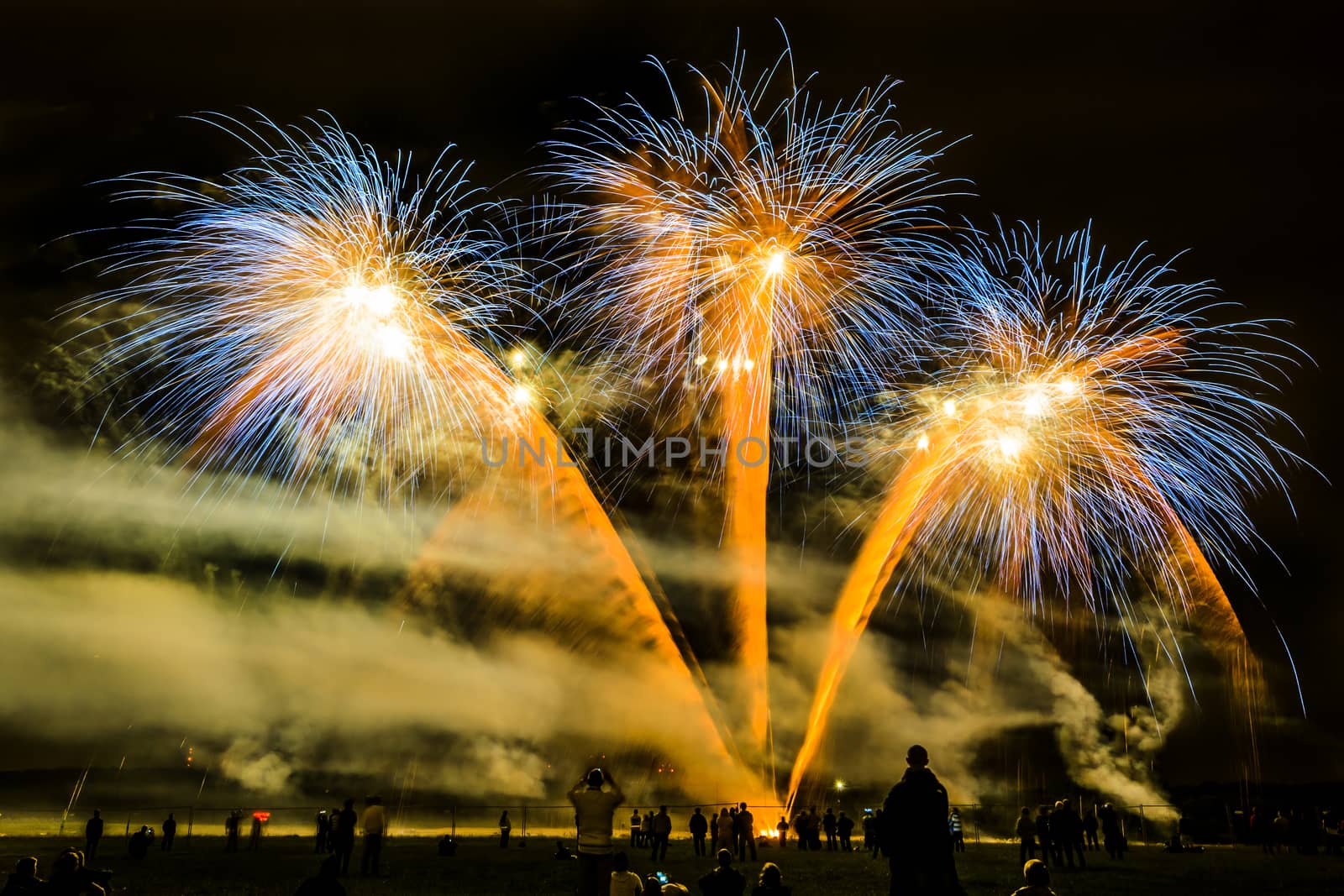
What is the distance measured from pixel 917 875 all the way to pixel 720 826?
1682 centimetres

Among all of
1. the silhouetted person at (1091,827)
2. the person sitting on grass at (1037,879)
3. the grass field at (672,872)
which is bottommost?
the grass field at (672,872)

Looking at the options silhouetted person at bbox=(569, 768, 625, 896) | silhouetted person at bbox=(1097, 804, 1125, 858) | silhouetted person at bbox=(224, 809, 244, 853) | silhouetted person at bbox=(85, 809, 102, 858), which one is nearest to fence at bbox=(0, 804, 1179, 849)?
silhouetted person at bbox=(224, 809, 244, 853)

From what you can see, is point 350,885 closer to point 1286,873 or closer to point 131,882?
point 131,882

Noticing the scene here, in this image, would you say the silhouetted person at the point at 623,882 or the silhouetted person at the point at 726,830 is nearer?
the silhouetted person at the point at 623,882

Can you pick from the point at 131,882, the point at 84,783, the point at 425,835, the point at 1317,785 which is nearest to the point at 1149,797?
the point at 1317,785

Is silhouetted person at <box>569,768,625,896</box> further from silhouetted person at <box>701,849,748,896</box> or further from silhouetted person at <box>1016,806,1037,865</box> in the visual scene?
silhouetted person at <box>1016,806,1037,865</box>

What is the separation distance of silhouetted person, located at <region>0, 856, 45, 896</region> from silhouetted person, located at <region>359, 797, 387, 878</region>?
35.4 feet

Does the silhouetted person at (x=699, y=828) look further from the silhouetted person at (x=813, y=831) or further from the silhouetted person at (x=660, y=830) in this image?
the silhouetted person at (x=813, y=831)

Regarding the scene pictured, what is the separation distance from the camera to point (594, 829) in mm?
12109

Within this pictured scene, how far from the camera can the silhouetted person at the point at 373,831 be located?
66.9 ft

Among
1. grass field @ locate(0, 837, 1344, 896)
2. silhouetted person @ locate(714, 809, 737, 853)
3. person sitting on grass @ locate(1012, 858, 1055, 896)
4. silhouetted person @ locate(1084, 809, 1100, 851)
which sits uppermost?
silhouetted person @ locate(1084, 809, 1100, 851)

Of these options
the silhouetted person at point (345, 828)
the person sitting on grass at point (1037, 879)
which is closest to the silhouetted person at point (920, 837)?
the person sitting on grass at point (1037, 879)

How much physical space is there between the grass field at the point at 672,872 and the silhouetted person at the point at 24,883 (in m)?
3.15

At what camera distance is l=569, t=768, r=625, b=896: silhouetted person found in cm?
1202
